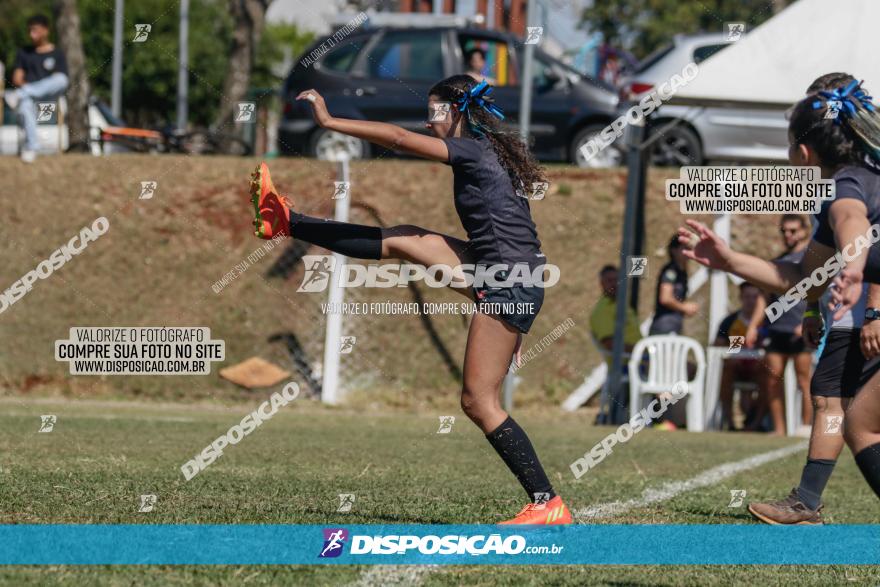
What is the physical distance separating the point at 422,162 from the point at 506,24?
3577cm

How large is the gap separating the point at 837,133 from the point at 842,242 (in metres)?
0.84

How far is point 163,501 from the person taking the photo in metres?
6.07

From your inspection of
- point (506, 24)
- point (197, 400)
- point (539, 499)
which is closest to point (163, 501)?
point (539, 499)

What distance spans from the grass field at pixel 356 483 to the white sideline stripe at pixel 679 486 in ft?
0.16

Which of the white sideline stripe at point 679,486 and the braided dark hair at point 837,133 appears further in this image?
the white sideline stripe at point 679,486

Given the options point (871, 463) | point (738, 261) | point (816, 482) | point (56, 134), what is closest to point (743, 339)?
point (816, 482)

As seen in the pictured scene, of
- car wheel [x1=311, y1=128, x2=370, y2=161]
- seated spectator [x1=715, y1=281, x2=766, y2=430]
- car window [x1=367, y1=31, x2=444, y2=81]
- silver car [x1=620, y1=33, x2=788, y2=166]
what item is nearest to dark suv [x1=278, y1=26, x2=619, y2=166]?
car window [x1=367, y1=31, x2=444, y2=81]

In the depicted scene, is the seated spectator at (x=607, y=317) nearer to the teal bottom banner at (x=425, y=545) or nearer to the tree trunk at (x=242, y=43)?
the teal bottom banner at (x=425, y=545)

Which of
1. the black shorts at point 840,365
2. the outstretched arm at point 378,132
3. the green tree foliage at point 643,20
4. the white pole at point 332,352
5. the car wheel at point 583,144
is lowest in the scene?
the white pole at point 332,352

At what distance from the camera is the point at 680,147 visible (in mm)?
18391

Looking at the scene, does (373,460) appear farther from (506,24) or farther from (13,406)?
(506,24)

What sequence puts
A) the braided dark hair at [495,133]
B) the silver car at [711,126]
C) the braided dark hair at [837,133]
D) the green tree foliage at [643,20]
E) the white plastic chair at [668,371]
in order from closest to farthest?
1. the braided dark hair at [837,133]
2. the braided dark hair at [495,133]
3. the white plastic chair at [668,371]
4. the silver car at [711,126]
5. the green tree foliage at [643,20]

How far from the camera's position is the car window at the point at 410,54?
59.4 feet

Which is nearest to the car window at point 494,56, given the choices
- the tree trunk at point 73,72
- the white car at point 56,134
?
the white car at point 56,134
